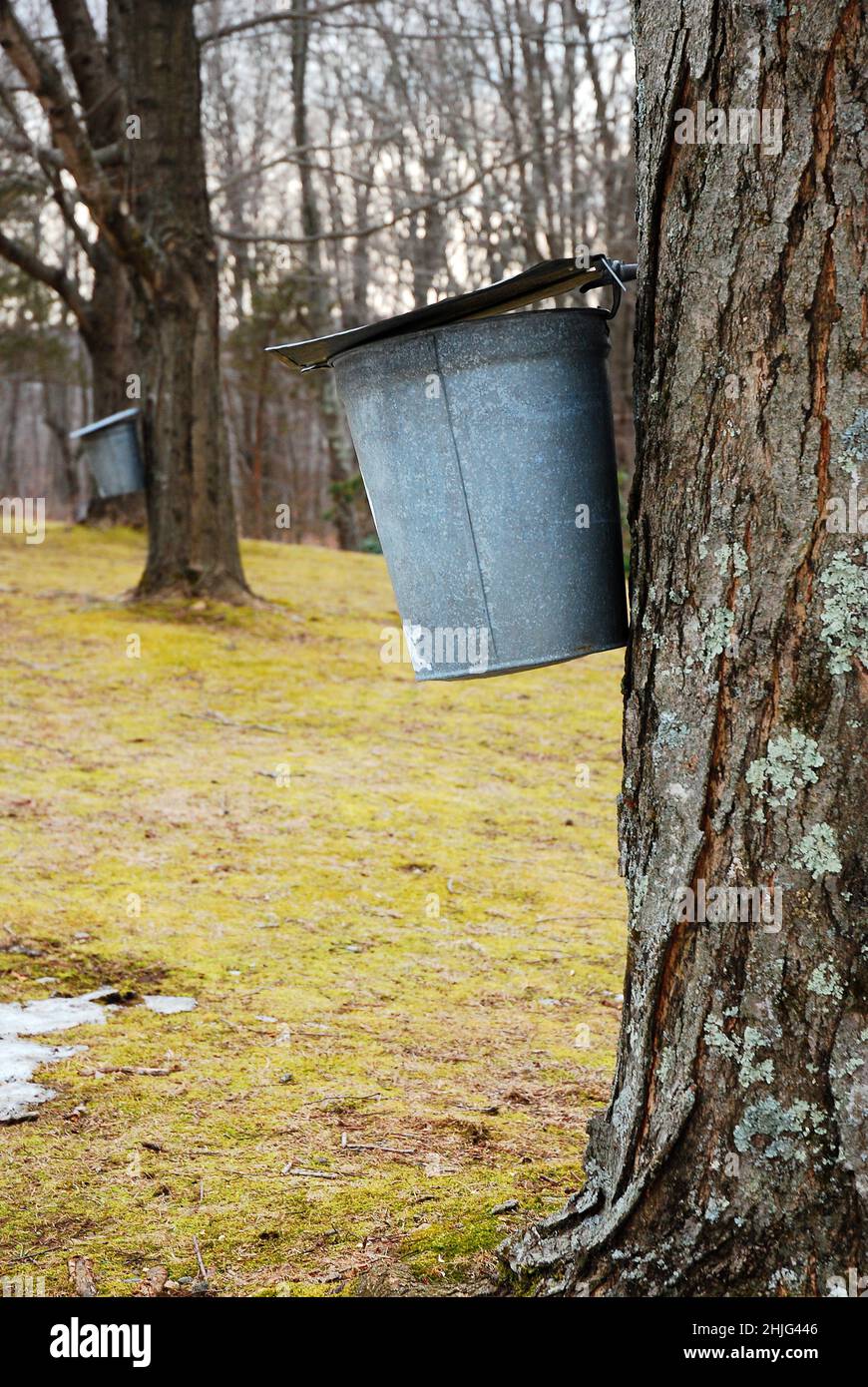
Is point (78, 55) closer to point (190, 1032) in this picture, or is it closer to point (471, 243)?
point (471, 243)

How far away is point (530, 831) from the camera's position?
15.1 feet

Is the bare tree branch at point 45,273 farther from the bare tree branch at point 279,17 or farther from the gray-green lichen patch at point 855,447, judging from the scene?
the gray-green lichen patch at point 855,447

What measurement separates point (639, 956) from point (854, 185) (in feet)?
3.49

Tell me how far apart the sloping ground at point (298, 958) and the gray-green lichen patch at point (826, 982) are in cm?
74

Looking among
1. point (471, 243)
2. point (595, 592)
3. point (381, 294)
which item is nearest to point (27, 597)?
point (595, 592)

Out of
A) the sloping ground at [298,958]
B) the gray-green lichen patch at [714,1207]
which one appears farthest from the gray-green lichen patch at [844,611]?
the sloping ground at [298,958]

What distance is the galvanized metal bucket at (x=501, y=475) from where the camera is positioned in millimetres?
1848

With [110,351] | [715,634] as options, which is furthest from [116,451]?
[715,634]

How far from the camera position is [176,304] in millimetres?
7609

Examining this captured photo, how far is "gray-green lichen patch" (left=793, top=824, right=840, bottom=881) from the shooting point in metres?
1.50

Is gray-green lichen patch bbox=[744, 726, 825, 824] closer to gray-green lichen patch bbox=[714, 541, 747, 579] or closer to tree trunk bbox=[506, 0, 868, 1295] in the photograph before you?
tree trunk bbox=[506, 0, 868, 1295]

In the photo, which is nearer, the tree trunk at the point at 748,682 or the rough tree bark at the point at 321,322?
the tree trunk at the point at 748,682

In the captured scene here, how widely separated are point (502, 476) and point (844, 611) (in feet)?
2.01
